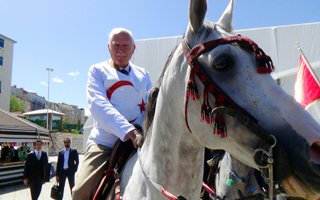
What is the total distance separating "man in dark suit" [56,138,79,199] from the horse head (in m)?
9.57

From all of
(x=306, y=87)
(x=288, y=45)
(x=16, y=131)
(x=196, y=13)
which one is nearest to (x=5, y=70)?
(x=16, y=131)

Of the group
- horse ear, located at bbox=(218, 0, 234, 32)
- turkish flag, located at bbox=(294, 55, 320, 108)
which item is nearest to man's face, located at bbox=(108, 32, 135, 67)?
horse ear, located at bbox=(218, 0, 234, 32)

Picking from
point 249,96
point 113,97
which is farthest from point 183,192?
point 113,97

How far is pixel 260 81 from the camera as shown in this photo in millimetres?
1644

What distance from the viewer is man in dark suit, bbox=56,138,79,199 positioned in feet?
35.3

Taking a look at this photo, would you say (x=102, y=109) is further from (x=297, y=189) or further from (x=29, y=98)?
(x=29, y=98)

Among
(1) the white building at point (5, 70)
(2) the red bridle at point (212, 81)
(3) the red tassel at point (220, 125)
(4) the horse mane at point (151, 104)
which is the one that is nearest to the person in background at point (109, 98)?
(4) the horse mane at point (151, 104)

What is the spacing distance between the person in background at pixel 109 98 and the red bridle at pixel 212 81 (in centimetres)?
98

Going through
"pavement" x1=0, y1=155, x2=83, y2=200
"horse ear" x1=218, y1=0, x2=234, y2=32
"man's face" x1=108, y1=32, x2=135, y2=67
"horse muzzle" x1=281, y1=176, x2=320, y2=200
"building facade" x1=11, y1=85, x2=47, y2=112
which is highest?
"horse ear" x1=218, y1=0, x2=234, y2=32

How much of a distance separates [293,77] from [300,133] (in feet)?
21.8

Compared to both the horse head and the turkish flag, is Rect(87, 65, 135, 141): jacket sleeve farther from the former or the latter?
the turkish flag

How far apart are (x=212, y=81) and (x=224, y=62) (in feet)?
0.36

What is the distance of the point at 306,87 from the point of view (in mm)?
5984

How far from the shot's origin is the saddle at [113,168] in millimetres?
2690
